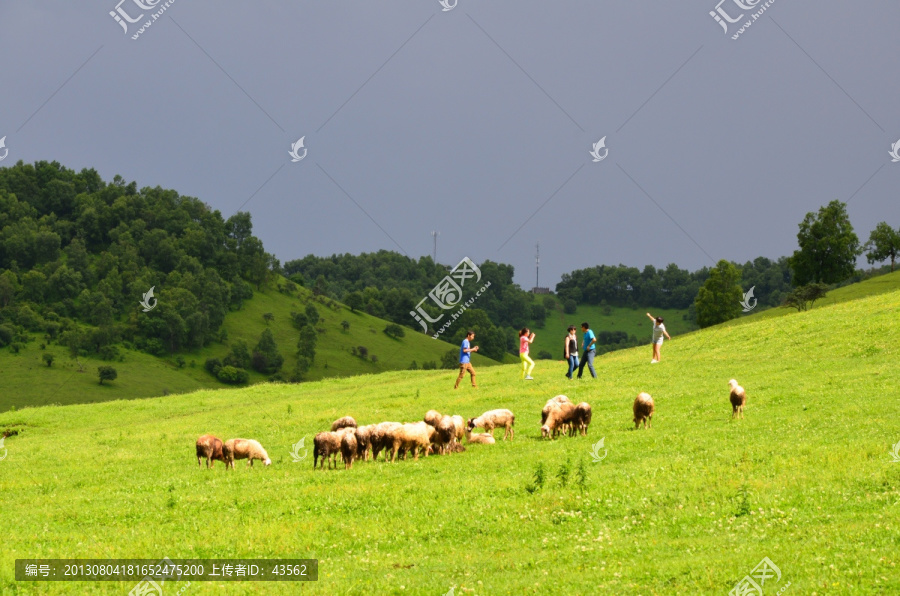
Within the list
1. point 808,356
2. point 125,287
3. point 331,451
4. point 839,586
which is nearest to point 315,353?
point 125,287

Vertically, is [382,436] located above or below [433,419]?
below

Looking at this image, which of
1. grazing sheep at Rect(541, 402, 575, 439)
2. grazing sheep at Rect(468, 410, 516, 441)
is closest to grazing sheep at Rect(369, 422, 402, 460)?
grazing sheep at Rect(468, 410, 516, 441)

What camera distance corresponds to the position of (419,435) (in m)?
23.3

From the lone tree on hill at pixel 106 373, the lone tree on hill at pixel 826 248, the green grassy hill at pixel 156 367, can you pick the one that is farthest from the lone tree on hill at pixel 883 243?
the lone tree on hill at pixel 106 373

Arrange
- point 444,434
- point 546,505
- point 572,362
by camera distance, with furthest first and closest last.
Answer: point 572,362, point 444,434, point 546,505

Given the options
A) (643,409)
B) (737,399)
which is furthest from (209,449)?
(737,399)

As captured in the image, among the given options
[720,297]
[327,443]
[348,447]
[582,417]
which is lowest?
[348,447]

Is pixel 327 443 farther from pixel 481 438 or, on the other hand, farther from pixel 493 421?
pixel 493 421

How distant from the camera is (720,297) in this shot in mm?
106938

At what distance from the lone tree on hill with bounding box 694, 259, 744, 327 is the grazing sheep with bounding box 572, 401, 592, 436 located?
85684 mm
